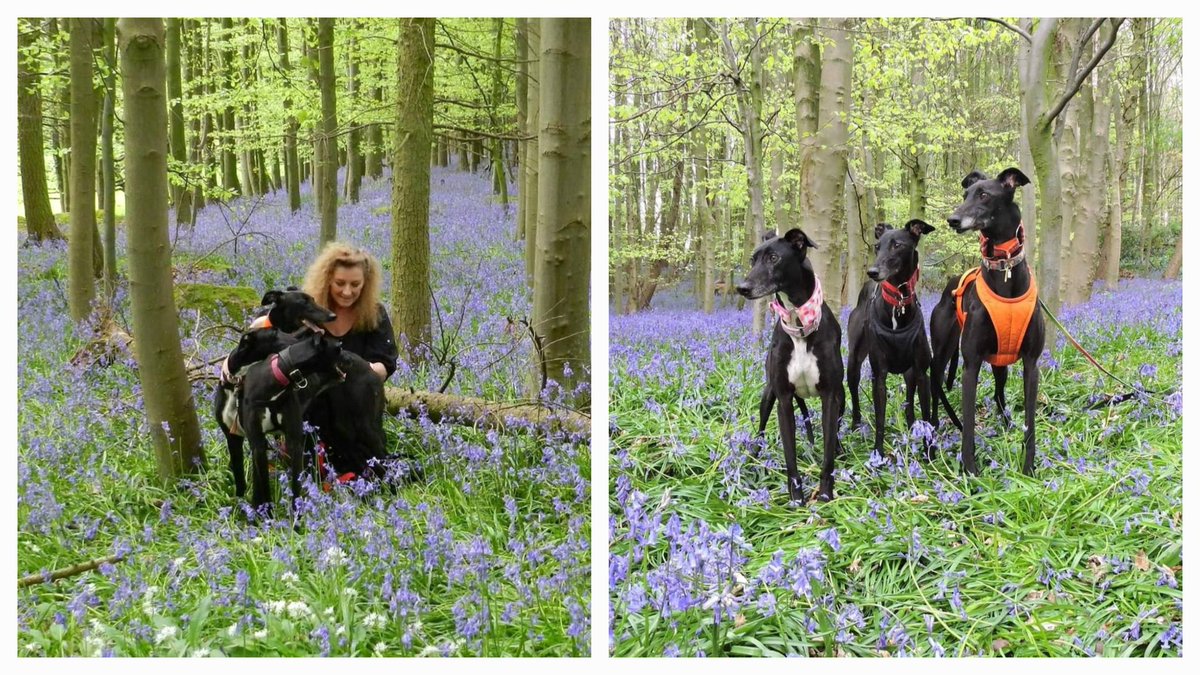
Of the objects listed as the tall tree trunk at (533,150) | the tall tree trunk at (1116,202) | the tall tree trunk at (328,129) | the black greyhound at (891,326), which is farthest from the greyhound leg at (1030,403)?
the tall tree trunk at (328,129)

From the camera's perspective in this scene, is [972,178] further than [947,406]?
No

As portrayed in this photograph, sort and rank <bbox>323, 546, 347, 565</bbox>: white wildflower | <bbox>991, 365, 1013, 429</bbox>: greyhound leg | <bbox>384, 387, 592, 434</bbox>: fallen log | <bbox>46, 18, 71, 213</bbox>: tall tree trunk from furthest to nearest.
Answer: <bbox>384, 387, 592, 434</bbox>: fallen log < <bbox>991, 365, 1013, 429</bbox>: greyhound leg < <bbox>46, 18, 71, 213</bbox>: tall tree trunk < <bbox>323, 546, 347, 565</bbox>: white wildflower

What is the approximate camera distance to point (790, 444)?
2.76 metres

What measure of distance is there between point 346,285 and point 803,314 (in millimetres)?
1758

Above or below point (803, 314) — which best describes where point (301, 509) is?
below

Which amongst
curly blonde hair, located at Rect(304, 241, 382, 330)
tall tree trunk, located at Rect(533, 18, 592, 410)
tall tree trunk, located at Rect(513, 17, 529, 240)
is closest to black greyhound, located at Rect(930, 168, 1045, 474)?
tall tree trunk, located at Rect(533, 18, 592, 410)

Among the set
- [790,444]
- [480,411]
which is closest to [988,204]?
[790,444]

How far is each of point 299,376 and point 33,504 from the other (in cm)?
113

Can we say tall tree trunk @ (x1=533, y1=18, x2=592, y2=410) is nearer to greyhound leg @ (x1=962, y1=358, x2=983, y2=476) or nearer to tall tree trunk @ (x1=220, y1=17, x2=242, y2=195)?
tall tree trunk @ (x1=220, y1=17, x2=242, y2=195)

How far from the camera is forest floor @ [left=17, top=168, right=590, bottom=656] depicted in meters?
2.55

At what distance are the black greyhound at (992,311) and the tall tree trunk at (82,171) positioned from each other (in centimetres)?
324

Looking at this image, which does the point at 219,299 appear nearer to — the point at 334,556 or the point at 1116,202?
the point at 334,556

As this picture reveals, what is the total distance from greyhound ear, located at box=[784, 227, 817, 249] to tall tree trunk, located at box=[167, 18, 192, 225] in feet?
7.48

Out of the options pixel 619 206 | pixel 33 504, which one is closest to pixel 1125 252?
pixel 619 206
